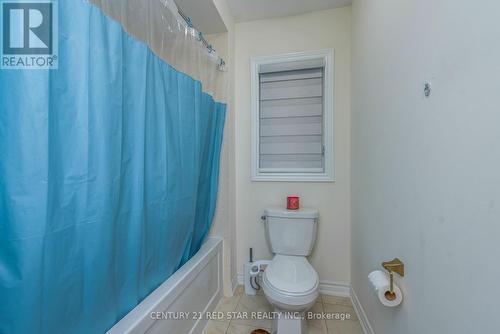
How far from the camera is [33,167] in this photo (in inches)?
23.4

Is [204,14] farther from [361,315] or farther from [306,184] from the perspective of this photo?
[361,315]

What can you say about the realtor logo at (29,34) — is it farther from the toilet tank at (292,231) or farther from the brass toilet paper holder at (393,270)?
the toilet tank at (292,231)

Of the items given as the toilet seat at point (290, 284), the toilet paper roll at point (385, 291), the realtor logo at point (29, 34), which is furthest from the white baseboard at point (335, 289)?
the realtor logo at point (29, 34)

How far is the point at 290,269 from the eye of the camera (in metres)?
1.50

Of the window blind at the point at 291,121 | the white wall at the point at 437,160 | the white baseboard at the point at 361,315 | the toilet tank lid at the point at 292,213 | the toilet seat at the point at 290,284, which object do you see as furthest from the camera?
the window blind at the point at 291,121

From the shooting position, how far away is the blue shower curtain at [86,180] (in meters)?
0.58

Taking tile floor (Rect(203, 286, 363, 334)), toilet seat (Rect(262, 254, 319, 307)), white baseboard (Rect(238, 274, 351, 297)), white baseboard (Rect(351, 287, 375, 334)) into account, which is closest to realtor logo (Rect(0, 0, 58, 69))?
toilet seat (Rect(262, 254, 319, 307))

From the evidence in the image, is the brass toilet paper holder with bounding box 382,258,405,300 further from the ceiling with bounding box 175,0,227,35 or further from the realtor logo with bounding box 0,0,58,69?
the ceiling with bounding box 175,0,227,35

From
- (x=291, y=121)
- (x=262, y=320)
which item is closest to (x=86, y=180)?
(x=262, y=320)

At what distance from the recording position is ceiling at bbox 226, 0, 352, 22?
5.78 feet

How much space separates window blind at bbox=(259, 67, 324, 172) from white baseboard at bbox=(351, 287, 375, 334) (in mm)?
1007

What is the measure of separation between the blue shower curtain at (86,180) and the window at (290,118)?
95cm

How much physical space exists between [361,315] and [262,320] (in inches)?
26.6

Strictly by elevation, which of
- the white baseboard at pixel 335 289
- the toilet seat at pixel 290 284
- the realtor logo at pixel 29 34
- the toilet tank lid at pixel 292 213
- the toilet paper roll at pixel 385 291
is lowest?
the white baseboard at pixel 335 289
